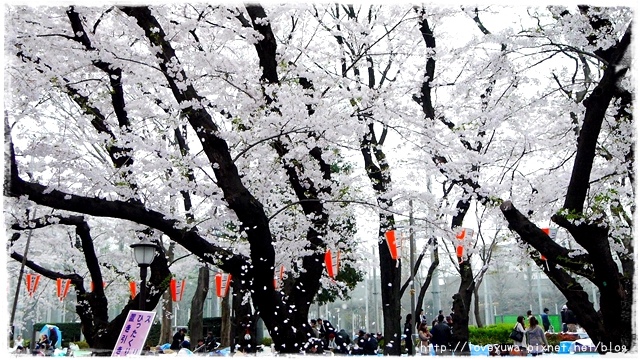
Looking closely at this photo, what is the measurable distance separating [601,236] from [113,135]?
6.68 meters

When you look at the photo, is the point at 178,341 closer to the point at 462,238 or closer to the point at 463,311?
the point at 463,311

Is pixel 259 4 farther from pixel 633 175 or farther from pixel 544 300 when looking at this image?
pixel 544 300

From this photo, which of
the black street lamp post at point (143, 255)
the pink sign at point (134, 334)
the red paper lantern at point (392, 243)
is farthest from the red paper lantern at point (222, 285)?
the pink sign at point (134, 334)

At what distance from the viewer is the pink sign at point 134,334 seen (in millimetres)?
6637

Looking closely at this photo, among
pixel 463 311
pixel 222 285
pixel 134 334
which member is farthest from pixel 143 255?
pixel 222 285

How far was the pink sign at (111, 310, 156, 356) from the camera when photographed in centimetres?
664

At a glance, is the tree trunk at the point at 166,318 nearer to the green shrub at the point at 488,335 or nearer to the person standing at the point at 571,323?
the green shrub at the point at 488,335

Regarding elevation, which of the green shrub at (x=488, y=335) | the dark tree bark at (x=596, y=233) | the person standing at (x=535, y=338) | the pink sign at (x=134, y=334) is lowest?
the green shrub at (x=488, y=335)

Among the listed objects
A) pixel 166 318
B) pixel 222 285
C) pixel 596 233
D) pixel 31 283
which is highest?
pixel 31 283

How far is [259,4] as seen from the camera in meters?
7.46

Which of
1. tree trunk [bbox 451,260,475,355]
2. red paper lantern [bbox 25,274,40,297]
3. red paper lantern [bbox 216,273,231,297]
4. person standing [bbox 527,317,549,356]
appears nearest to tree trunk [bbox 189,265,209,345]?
red paper lantern [bbox 216,273,231,297]

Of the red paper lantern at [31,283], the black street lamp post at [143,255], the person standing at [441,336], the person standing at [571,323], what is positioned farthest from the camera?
the person standing at [571,323]

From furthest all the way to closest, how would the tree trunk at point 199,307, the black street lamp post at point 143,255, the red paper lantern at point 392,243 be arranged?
the tree trunk at point 199,307, the red paper lantern at point 392,243, the black street lamp post at point 143,255

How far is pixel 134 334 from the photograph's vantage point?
667cm
